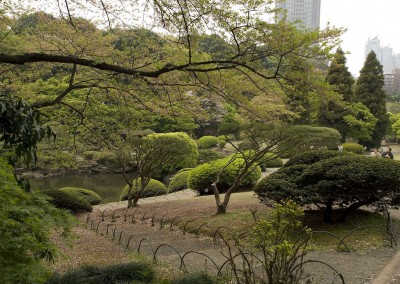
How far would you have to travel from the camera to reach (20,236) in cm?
245

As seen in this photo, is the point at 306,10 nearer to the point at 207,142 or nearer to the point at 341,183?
the point at 341,183

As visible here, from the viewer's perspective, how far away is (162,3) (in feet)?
18.1

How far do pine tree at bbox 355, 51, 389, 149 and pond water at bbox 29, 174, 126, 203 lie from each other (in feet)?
64.3

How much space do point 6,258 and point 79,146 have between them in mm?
7630

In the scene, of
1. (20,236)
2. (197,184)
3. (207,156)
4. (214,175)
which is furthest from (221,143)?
(20,236)

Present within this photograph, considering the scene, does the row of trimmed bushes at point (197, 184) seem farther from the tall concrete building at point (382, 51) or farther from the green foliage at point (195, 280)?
the tall concrete building at point (382, 51)

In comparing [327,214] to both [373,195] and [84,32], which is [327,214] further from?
[84,32]

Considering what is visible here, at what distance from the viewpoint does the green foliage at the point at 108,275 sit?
14.2 ft

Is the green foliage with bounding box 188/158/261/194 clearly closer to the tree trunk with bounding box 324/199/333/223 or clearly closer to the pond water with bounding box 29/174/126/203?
the pond water with bounding box 29/174/126/203

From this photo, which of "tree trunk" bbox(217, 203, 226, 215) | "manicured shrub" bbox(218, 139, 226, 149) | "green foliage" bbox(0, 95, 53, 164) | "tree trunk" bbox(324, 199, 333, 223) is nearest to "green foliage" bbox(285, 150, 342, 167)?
"tree trunk" bbox(324, 199, 333, 223)

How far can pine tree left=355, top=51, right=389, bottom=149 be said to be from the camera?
29.8 m

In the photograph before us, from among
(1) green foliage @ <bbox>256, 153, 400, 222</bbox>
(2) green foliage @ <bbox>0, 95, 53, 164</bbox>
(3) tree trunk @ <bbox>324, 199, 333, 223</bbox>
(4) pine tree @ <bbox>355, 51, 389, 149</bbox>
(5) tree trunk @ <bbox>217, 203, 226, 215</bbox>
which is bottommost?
(5) tree trunk @ <bbox>217, 203, 226, 215</bbox>

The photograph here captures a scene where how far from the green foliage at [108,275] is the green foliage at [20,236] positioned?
1.64 m

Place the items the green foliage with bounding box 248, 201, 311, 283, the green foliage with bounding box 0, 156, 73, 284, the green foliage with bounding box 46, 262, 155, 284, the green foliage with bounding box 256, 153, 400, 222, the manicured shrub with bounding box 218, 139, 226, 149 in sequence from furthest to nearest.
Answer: the manicured shrub with bounding box 218, 139, 226, 149, the green foliage with bounding box 256, 153, 400, 222, the green foliage with bounding box 46, 262, 155, 284, the green foliage with bounding box 248, 201, 311, 283, the green foliage with bounding box 0, 156, 73, 284
